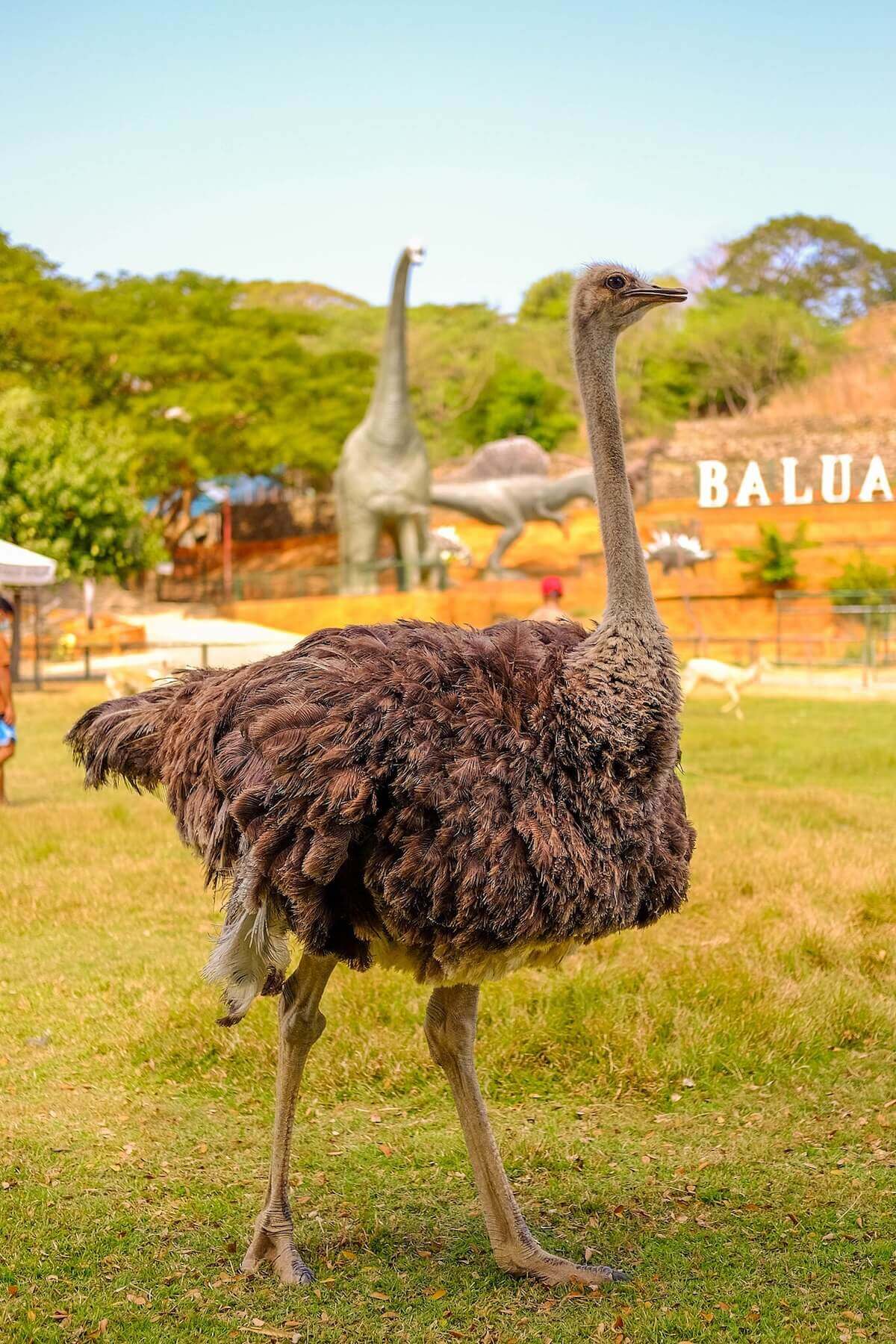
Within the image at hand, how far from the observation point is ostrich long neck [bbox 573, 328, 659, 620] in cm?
335

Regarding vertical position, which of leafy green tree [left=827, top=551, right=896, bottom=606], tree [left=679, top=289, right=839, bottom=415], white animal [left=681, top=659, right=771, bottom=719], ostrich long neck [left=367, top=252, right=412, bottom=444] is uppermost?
tree [left=679, top=289, right=839, bottom=415]

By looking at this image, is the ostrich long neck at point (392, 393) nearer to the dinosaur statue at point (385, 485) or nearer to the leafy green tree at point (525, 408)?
the dinosaur statue at point (385, 485)

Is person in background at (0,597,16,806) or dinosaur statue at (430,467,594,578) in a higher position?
dinosaur statue at (430,467,594,578)

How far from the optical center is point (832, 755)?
472 inches

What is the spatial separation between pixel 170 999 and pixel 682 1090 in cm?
194

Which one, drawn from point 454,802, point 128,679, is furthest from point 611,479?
point 128,679

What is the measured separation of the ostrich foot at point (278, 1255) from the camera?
346 cm

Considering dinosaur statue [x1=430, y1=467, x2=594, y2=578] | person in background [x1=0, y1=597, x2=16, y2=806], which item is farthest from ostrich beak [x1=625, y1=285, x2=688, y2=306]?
dinosaur statue [x1=430, y1=467, x2=594, y2=578]

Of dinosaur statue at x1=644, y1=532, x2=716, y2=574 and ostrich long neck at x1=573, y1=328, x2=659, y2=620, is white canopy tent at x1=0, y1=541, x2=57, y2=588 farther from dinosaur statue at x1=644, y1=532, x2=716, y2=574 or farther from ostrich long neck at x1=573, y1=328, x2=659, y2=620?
dinosaur statue at x1=644, y1=532, x2=716, y2=574

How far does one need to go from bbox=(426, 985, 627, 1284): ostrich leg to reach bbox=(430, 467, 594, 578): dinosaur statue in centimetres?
2719

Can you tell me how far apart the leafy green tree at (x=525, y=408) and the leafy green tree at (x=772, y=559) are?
70.3ft

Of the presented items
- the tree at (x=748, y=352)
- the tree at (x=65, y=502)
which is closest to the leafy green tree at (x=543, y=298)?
the tree at (x=748, y=352)

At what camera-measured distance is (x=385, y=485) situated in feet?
86.9

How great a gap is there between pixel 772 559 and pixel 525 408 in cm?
2308
